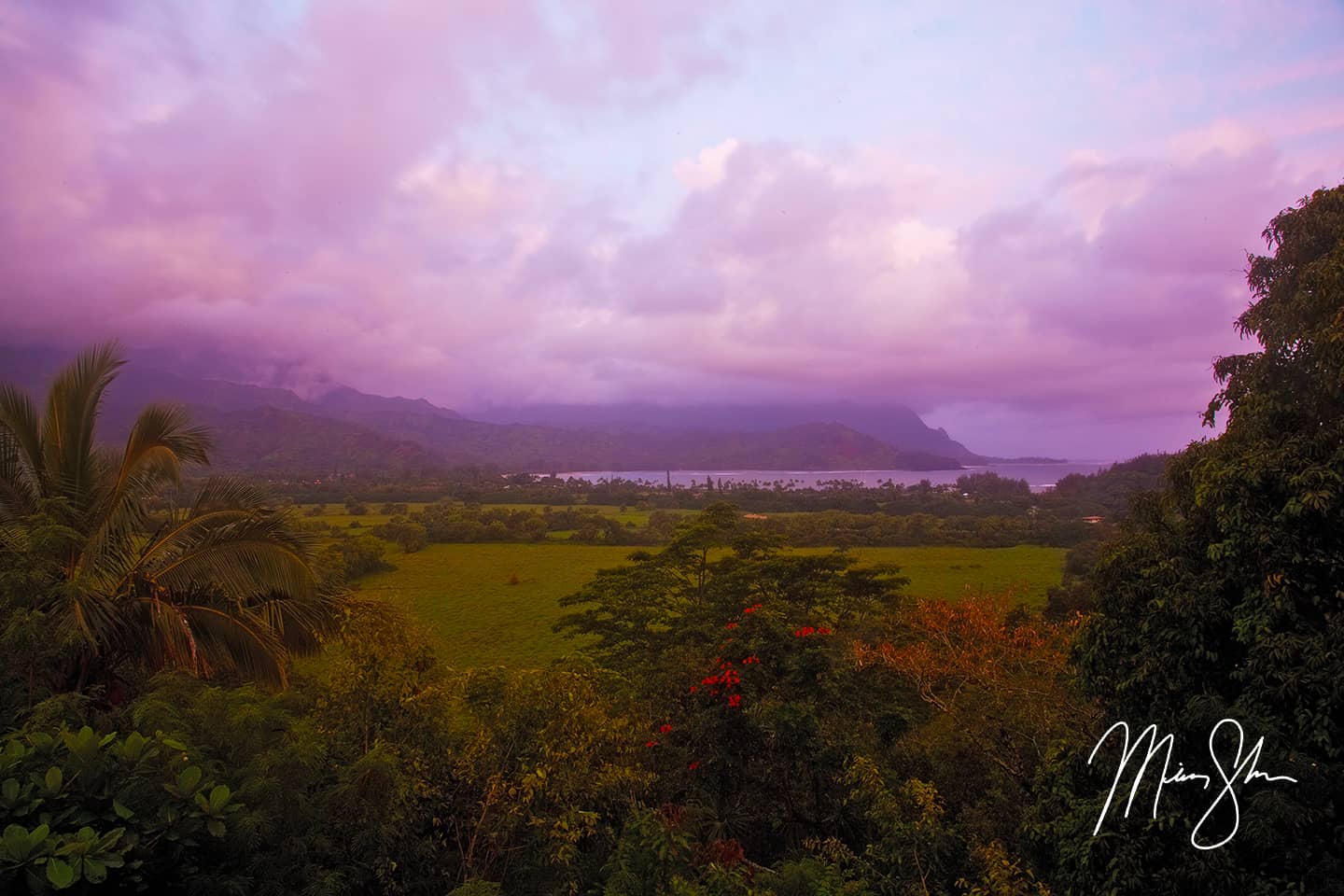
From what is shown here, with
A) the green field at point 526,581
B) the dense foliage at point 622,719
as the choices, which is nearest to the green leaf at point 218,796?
the dense foliage at point 622,719

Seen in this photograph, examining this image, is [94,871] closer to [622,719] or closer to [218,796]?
[218,796]

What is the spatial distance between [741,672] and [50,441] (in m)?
9.12

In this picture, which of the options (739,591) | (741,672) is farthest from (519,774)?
(739,591)

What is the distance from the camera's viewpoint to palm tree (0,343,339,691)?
6.95 metres

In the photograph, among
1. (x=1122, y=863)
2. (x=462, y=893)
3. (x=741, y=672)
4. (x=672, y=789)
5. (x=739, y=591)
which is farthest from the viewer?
(x=739, y=591)

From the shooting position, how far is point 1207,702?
5.15 metres

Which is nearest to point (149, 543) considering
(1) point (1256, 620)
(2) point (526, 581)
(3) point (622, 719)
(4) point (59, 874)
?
(3) point (622, 719)

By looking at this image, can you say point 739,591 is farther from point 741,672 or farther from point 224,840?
point 224,840

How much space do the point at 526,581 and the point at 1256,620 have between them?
41397mm

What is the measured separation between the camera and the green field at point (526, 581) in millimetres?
29078

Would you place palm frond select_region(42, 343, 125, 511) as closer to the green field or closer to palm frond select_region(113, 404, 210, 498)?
palm frond select_region(113, 404, 210, 498)

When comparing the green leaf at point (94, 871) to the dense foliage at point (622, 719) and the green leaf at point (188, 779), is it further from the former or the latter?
the green leaf at point (188, 779)

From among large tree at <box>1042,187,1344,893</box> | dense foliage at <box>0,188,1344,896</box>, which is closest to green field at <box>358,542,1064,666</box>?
dense foliage at <box>0,188,1344,896</box>
